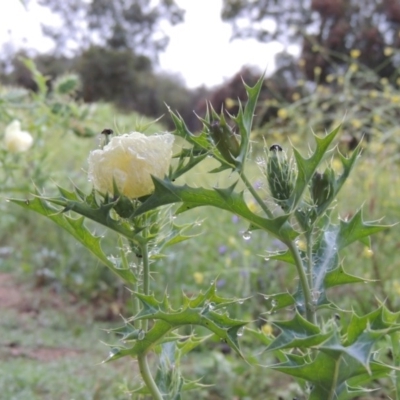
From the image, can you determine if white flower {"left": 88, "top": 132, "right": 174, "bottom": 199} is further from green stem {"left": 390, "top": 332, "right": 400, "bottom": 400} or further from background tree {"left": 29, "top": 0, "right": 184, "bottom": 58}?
background tree {"left": 29, "top": 0, "right": 184, "bottom": 58}

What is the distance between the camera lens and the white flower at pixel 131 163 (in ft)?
1.55

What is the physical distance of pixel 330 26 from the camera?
11422 millimetres

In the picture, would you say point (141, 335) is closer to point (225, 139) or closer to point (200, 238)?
point (225, 139)

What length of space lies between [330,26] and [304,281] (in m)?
11.8

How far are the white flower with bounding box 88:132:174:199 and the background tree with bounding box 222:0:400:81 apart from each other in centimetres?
874

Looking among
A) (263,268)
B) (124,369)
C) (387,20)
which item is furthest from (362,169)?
(387,20)

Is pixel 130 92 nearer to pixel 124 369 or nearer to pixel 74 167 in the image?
pixel 74 167

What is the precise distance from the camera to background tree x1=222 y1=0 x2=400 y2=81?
9883 millimetres

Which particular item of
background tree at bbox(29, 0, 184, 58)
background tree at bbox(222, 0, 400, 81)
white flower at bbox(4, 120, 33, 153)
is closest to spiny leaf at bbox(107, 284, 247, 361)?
white flower at bbox(4, 120, 33, 153)

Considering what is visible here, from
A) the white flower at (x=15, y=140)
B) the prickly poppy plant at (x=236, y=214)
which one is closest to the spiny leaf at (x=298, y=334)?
the prickly poppy plant at (x=236, y=214)

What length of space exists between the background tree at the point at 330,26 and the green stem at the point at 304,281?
344 inches

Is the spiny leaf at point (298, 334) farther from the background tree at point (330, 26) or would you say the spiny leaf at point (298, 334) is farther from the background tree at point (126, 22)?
the background tree at point (126, 22)

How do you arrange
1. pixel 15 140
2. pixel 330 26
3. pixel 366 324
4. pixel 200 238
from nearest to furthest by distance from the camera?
pixel 366 324 → pixel 15 140 → pixel 200 238 → pixel 330 26

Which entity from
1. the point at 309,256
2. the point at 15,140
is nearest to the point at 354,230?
the point at 309,256
